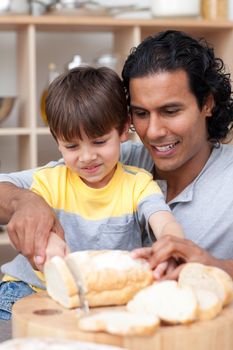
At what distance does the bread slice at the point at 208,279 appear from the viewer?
4.51 ft

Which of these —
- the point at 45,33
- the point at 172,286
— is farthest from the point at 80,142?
the point at 45,33

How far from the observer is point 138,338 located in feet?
3.96

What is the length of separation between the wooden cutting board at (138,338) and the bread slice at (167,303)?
0.02m

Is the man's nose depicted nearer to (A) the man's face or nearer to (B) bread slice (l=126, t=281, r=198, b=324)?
(A) the man's face

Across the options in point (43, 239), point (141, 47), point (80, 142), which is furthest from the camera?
point (141, 47)

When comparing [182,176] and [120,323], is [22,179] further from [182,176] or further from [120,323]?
[120,323]

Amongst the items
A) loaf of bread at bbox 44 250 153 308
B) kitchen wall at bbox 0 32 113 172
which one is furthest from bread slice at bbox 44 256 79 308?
kitchen wall at bbox 0 32 113 172

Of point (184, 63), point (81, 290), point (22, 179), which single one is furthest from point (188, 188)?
point (81, 290)

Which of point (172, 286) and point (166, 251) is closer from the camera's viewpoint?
point (172, 286)

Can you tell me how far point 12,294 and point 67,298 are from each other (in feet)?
1.73

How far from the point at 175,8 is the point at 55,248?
2.42 meters

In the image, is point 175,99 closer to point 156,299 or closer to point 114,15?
point 156,299

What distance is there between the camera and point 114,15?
150 inches

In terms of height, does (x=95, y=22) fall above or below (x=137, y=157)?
above
